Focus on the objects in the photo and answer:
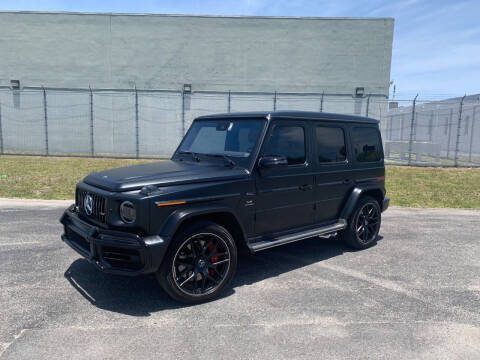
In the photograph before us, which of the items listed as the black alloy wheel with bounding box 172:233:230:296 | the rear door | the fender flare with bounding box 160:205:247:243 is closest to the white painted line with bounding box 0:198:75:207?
the black alloy wheel with bounding box 172:233:230:296

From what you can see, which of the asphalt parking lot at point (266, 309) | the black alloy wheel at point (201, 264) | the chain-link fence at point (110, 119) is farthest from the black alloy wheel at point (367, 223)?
the chain-link fence at point (110, 119)

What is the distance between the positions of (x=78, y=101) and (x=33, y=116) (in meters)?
2.90

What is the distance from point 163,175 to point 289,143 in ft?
5.67

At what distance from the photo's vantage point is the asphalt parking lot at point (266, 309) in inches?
118

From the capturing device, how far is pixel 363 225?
5812 millimetres

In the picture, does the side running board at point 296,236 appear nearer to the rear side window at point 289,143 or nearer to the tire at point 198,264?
the tire at point 198,264

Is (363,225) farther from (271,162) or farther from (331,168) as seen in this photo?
(271,162)

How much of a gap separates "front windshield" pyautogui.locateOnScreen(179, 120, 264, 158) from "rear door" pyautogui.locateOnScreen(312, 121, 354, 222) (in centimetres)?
101

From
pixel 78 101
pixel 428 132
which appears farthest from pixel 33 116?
pixel 428 132

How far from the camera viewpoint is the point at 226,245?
3939mm

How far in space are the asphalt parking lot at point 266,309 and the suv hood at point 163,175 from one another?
3.49 feet

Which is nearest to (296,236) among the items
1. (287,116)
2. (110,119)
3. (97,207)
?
(287,116)

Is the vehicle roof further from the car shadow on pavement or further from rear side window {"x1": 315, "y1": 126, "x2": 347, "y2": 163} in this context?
the car shadow on pavement

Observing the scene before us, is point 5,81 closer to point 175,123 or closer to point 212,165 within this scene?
point 175,123
